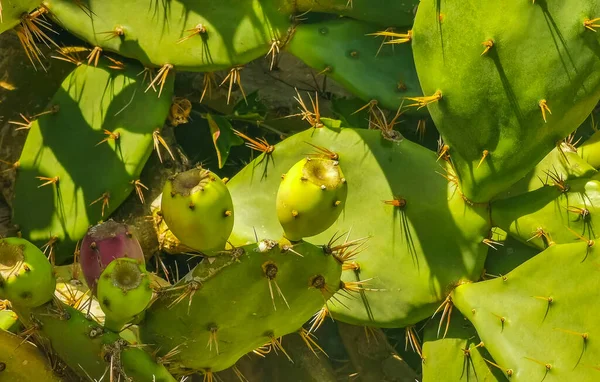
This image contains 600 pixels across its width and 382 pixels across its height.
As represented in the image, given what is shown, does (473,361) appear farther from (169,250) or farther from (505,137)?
(169,250)

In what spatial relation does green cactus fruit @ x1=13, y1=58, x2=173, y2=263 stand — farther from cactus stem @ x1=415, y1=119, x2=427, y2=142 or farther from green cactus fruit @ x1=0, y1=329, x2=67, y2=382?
cactus stem @ x1=415, y1=119, x2=427, y2=142

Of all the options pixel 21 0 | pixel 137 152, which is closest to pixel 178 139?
pixel 137 152

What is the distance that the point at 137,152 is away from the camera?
191cm

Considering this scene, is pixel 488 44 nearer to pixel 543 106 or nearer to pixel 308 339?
pixel 543 106

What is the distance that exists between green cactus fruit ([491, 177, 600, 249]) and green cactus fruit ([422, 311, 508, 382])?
246 mm

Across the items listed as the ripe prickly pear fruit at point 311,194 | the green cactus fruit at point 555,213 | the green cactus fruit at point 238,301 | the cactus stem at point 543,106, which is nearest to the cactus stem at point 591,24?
the cactus stem at point 543,106

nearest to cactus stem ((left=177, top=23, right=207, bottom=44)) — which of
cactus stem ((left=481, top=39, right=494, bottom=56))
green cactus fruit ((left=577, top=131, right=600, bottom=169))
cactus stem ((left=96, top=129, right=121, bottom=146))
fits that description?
cactus stem ((left=96, top=129, right=121, bottom=146))

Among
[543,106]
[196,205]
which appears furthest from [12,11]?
[543,106]

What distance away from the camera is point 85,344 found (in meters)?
1.44

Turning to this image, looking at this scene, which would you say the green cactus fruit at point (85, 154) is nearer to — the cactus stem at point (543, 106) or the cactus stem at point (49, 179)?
the cactus stem at point (49, 179)

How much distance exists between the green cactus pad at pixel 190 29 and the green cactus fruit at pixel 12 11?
23 cm

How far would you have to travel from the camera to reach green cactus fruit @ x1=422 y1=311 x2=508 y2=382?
70.4 inches

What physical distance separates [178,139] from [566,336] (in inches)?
42.8

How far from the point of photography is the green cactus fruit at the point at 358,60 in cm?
192
